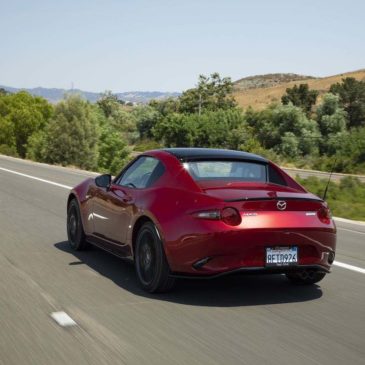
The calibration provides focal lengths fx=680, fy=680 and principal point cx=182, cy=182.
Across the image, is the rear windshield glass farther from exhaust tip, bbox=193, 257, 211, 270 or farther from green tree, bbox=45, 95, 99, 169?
green tree, bbox=45, 95, 99, 169

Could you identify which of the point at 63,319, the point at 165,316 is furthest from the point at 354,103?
the point at 63,319

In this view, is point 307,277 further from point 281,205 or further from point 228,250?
point 228,250

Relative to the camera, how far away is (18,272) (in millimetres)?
7598

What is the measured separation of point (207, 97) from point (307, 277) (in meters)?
101

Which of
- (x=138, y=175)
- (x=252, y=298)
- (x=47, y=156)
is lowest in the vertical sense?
(x=47, y=156)

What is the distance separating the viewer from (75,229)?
904 cm

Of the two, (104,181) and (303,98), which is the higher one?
(104,181)

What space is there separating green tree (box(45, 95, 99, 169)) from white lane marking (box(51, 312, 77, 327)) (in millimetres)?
52335

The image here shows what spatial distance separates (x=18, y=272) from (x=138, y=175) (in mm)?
1733

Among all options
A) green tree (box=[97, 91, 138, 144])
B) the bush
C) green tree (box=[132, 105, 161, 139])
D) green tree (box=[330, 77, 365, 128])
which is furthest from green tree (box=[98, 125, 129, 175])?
the bush

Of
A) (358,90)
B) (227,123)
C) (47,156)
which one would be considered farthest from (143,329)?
(358,90)

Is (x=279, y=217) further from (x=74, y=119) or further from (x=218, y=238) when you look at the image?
(x=74, y=119)

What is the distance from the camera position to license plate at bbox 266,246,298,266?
6.14 meters

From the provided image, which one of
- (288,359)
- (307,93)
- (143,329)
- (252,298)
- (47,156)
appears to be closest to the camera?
(288,359)
